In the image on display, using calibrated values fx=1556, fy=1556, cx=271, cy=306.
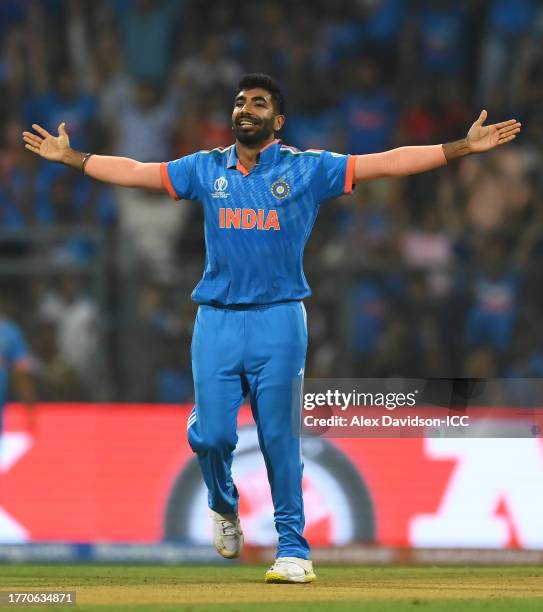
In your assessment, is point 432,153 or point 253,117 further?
point 253,117

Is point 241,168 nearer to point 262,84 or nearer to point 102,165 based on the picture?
point 262,84

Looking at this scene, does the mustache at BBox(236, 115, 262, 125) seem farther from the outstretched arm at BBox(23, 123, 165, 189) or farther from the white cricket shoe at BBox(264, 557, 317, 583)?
the white cricket shoe at BBox(264, 557, 317, 583)

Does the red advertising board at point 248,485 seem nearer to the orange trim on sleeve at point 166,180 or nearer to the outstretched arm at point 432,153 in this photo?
the orange trim on sleeve at point 166,180

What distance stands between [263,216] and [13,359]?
5296mm

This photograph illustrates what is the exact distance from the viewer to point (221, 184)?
23.6 feet

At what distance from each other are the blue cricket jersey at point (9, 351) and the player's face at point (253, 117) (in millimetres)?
5197

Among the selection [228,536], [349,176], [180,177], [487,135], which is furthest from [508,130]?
[228,536]

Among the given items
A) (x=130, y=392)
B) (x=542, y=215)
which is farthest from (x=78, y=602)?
(x=542, y=215)

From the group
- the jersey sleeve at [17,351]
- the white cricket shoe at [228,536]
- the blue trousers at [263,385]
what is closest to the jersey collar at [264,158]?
the blue trousers at [263,385]

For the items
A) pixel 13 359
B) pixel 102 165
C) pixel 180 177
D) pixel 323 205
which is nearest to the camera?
pixel 180 177

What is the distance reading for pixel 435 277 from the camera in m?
11.5

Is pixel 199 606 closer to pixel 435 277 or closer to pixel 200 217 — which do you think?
pixel 435 277

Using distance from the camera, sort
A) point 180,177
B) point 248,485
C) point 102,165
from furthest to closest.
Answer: point 248,485 < point 102,165 < point 180,177

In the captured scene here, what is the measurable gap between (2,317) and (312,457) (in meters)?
3.77
